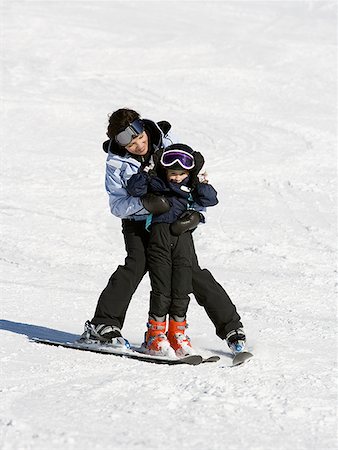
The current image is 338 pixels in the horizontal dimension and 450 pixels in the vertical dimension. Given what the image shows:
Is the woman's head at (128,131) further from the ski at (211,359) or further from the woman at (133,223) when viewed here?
the ski at (211,359)

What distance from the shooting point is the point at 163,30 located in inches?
909

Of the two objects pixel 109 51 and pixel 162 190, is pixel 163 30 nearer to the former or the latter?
pixel 109 51

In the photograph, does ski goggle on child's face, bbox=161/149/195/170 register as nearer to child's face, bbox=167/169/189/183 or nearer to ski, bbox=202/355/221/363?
child's face, bbox=167/169/189/183

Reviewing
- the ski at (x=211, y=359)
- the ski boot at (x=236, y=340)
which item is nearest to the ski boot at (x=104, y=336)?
the ski at (x=211, y=359)

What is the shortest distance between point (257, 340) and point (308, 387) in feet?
5.74

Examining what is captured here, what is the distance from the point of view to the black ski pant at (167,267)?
561 centimetres

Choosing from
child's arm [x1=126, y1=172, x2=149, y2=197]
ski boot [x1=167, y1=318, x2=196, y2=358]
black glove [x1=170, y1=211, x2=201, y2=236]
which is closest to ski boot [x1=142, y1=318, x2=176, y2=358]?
ski boot [x1=167, y1=318, x2=196, y2=358]

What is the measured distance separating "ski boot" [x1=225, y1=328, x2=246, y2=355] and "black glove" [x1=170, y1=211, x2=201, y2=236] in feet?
2.57

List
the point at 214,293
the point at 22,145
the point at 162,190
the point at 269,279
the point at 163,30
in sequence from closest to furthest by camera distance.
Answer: the point at 162,190
the point at 214,293
the point at 269,279
the point at 22,145
the point at 163,30

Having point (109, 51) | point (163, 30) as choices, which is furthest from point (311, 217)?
point (163, 30)

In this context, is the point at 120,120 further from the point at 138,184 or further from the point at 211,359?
the point at 211,359

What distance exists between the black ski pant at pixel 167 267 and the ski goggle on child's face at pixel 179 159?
41 cm

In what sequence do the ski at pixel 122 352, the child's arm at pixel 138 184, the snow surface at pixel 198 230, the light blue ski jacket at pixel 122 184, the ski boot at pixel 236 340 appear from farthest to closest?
the ski boot at pixel 236 340 < the light blue ski jacket at pixel 122 184 < the child's arm at pixel 138 184 < the ski at pixel 122 352 < the snow surface at pixel 198 230

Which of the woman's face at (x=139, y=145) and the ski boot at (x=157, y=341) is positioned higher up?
the woman's face at (x=139, y=145)
